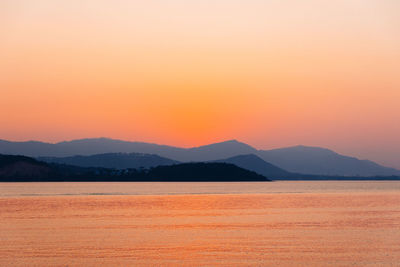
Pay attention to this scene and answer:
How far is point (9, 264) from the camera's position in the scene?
87.7 ft

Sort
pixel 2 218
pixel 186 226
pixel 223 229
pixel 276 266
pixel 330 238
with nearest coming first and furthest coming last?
pixel 276 266
pixel 330 238
pixel 223 229
pixel 186 226
pixel 2 218

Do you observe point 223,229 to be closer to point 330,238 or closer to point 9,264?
point 330,238

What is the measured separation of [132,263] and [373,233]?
18.5m

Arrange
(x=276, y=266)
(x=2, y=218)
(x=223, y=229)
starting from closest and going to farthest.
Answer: (x=276, y=266) < (x=223, y=229) < (x=2, y=218)

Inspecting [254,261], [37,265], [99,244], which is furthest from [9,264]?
[254,261]

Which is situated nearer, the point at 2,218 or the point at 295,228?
the point at 295,228

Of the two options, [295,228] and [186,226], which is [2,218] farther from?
[295,228]

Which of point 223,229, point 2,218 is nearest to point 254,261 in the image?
point 223,229

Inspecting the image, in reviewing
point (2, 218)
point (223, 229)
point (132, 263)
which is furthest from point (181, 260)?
point (2, 218)

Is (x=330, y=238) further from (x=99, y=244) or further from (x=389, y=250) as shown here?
(x=99, y=244)

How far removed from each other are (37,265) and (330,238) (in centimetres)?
1792

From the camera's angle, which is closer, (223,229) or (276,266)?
(276,266)

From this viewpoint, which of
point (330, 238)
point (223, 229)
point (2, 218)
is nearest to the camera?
point (330, 238)

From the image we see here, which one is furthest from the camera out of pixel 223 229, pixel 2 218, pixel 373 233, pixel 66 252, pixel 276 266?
pixel 2 218
